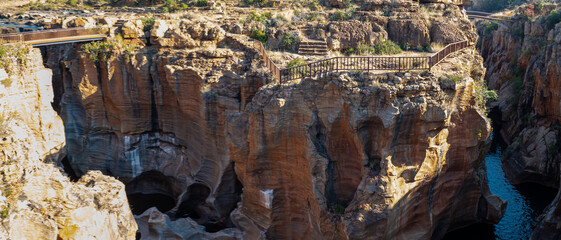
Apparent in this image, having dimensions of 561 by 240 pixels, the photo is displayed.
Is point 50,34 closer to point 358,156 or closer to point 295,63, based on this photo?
point 295,63

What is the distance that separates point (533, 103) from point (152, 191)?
27.0m

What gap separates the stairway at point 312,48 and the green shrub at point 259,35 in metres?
2.43

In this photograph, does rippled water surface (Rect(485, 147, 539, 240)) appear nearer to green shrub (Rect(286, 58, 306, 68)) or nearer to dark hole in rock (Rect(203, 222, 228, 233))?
green shrub (Rect(286, 58, 306, 68))

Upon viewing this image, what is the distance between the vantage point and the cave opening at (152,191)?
3139 cm

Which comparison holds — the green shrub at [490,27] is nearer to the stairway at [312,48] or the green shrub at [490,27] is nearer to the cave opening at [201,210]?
the stairway at [312,48]

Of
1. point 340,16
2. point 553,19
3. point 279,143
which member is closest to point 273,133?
point 279,143

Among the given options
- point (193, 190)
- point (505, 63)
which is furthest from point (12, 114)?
point (505, 63)

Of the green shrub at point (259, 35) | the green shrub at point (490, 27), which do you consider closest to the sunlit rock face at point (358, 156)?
the green shrub at point (259, 35)

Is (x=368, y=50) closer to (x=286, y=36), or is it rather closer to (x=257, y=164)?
(x=286, y=36)

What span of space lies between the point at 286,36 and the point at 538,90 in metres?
19.2

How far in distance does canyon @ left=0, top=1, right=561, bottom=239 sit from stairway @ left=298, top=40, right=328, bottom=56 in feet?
2.51

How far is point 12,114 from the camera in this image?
22.6 meters

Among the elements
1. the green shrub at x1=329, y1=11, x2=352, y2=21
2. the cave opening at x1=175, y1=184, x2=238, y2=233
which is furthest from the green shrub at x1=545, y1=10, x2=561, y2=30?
the cave opening at x1=175, y1=184, x2=238, y2=233

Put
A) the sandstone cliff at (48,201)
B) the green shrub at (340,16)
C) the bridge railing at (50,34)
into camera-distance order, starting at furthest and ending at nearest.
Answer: the green shrub at (340,16)
the bridge railing at (50,34)
the sandstone cliff at (48,201)
